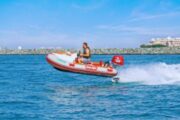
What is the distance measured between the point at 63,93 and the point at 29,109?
6018 mm

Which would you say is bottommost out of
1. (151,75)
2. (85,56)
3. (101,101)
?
(101,101)

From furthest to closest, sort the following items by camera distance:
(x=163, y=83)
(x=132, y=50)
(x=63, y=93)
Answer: (x=132, y=50) < (x=163, y=83) < (x=63, y=93)

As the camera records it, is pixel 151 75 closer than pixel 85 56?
No

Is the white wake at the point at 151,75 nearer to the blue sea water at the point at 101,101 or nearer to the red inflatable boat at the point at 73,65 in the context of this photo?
the blue sea water at the point at 101,101

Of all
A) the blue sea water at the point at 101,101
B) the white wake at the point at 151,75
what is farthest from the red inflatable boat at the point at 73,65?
the white wake at the point at 151,75

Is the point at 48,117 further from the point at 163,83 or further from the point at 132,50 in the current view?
the point at 132,50

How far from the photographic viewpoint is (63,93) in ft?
85.0

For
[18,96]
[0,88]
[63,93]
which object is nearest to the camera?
[18,96]

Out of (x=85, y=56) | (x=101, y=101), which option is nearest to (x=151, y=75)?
(x=85, y=56)

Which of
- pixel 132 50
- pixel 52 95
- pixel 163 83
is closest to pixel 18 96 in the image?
pixel 52 95

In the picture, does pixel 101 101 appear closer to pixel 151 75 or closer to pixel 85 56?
pixel 85 56

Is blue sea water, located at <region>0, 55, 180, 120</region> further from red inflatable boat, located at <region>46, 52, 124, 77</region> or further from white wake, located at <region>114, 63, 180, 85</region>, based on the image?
red inflatable boat, located at <region>46, 52, 124, 77</region>

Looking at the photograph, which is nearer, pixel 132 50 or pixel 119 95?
pixel 119 95

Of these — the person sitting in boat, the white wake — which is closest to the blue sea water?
the white wake
